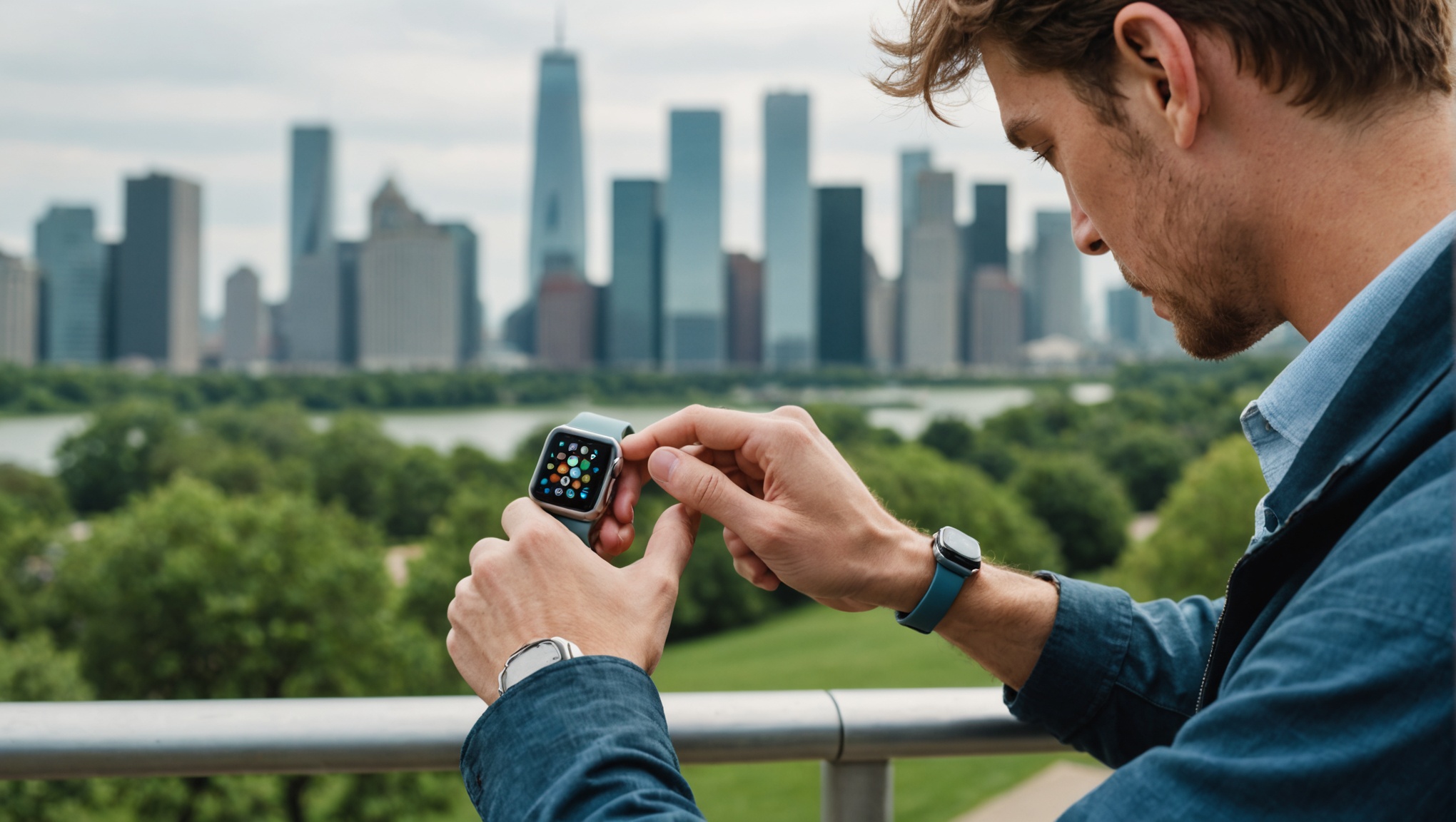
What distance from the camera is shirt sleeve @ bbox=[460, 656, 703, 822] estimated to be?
36.5 inches

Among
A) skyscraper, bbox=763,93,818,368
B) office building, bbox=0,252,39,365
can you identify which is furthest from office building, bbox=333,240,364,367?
skyscraper, bbox=763,93,818,368

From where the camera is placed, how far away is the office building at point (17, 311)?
265 feet

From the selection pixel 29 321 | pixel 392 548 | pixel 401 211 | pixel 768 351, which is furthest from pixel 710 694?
A: pixel 401 211

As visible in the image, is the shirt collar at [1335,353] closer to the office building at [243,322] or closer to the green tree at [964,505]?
the green tree at [964,505]

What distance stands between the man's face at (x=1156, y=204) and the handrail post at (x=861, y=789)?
69 cm

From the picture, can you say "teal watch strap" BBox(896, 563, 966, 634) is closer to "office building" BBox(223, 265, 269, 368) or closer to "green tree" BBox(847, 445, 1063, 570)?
"green tree" BBox(847, 445, 1063, 570)

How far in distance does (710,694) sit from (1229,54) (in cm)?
95

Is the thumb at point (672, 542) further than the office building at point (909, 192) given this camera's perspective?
No

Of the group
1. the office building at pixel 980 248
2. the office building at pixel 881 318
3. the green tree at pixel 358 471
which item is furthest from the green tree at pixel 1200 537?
the office building at pixel 881 318

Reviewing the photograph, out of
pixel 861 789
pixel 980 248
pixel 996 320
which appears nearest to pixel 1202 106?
pixel 861 789

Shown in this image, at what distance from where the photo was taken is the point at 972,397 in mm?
81500

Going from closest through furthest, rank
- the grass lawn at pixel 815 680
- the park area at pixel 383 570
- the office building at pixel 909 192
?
the park area at pixel 383 570 < the grass lawn at pixel 815 680 < the office building at pixel 909 192

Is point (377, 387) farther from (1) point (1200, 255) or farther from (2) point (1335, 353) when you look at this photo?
(2) point (1335, 353)

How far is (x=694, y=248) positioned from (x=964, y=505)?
4646 cm
